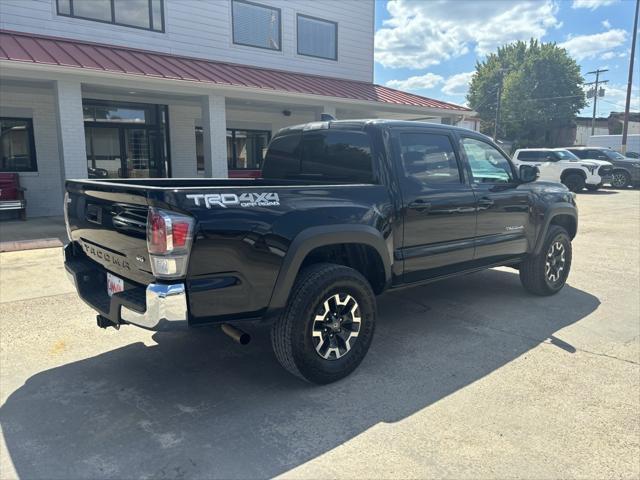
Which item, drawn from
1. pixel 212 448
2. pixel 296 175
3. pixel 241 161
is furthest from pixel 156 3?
pixel 212 448

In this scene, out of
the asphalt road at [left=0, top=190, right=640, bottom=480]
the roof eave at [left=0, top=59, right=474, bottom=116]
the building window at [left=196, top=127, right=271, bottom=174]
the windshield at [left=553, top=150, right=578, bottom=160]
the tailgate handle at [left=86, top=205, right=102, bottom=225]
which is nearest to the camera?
the asphalt road at [left=0, top=190, right=640, bottom=480]

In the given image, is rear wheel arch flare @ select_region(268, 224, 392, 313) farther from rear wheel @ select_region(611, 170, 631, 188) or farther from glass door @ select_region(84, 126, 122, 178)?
rear wheel @ select_region(611, 170, 631, 188)

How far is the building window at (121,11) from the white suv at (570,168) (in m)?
15.5

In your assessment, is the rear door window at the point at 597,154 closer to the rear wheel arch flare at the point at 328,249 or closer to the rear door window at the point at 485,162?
the rear door window at the point at 485,162

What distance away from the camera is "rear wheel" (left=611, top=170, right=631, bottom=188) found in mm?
22883

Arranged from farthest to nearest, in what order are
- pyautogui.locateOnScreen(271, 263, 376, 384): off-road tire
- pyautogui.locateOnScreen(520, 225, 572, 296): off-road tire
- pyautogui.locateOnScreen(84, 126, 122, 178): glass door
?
pyautogui.locateOnScreen(84, 126, 122, 178): glass door < pyautogui.locateOnScreen(520, 225, 572, 296): off-road tire < pyautogui.locateOnScreen(271, 263, 376, 384): off-road tire

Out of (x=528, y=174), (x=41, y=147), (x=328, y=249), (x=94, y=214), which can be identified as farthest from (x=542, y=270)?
(x=41, y=147)

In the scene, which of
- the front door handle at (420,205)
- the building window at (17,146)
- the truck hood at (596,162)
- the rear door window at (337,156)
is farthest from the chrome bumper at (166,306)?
the truck hood at (596,162)

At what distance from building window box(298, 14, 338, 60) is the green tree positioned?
143ft

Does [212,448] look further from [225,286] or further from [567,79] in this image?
[567,79]

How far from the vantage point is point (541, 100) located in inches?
2299

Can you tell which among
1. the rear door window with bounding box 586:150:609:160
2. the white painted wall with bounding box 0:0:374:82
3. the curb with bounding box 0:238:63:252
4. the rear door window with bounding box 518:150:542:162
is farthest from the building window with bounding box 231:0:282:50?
the rear door window with bounding box 586:150:609:160

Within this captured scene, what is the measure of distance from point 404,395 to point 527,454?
882 millimetres

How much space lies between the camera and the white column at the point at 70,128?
31.7 feet
